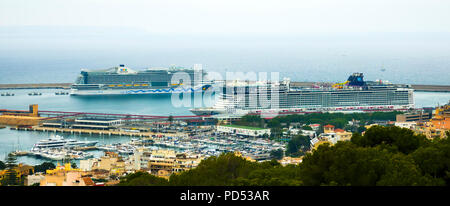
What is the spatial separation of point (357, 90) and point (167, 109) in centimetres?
621

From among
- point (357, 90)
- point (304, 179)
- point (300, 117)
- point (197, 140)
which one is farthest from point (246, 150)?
point (357, 90)

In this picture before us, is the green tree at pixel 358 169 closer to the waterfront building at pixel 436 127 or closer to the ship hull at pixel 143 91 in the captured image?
the waterfront building at pixel 436 127

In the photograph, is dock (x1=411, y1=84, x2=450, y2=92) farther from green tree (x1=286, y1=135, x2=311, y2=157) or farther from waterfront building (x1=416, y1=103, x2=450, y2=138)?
green tree (x1=286, y1=135, x2=311, y2=157)

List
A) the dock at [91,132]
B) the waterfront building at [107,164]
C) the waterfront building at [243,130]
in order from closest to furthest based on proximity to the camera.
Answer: the waterfront building at [107,164] < the waterfront building at [243,130] < the dock at [91,132]

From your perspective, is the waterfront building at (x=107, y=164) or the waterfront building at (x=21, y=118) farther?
the waterfront building at (x=21, y=118)

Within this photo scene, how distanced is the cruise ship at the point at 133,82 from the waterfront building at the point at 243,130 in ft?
46.8

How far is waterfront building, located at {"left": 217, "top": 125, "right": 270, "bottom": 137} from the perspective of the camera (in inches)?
641

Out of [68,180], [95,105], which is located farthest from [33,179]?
[95,105]

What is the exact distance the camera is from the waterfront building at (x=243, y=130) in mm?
16281

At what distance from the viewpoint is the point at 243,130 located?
16.6 meters

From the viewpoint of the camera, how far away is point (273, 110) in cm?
2136

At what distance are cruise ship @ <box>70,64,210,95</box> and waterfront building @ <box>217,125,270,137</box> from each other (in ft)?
46.8

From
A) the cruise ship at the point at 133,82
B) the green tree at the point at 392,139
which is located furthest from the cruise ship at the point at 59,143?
the cruise ship at the point at 133,82
